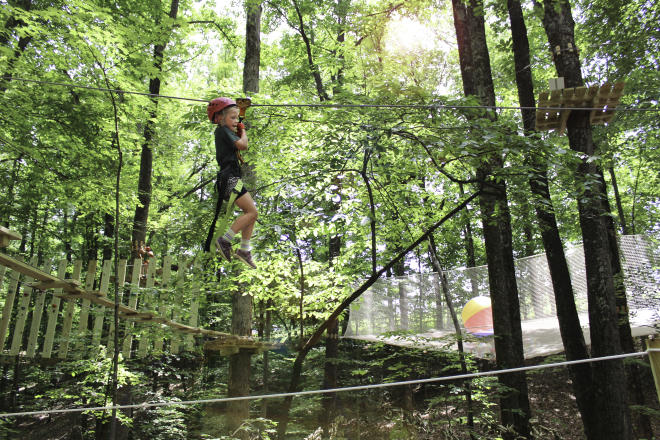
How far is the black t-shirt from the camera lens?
2971 mm

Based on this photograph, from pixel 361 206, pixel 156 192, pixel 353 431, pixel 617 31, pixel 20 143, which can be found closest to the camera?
pixel 361 206

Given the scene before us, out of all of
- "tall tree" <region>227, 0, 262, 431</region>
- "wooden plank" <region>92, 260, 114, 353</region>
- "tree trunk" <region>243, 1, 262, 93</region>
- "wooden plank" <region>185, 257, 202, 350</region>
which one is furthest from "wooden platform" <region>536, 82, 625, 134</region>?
"wooden plank" <region>92, 260, 114, 353</region>

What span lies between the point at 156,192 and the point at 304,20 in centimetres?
533

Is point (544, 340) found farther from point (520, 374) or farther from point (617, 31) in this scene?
point (617, 31)

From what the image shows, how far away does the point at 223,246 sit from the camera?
292 cm

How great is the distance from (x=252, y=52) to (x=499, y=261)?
4.31 m

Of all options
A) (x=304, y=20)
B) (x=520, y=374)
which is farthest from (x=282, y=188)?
(x=304, y=20)

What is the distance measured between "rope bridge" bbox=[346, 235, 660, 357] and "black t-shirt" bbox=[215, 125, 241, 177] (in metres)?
3.40

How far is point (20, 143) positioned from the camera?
5.41 metres

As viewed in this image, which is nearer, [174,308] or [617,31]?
[174,308]

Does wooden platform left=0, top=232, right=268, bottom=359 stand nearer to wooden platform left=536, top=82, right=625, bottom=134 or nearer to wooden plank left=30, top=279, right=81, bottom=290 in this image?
wooden plank left=30, top=279, right=81, bottom=290

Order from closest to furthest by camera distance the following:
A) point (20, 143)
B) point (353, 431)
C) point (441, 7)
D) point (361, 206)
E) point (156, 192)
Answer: point (361, 206) → point (20, 143) → point (441, 7) → point (353, 431) → point (156, 192)

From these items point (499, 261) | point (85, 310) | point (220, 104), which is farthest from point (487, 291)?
point (85, 310)

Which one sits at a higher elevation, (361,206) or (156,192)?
(156,192)
